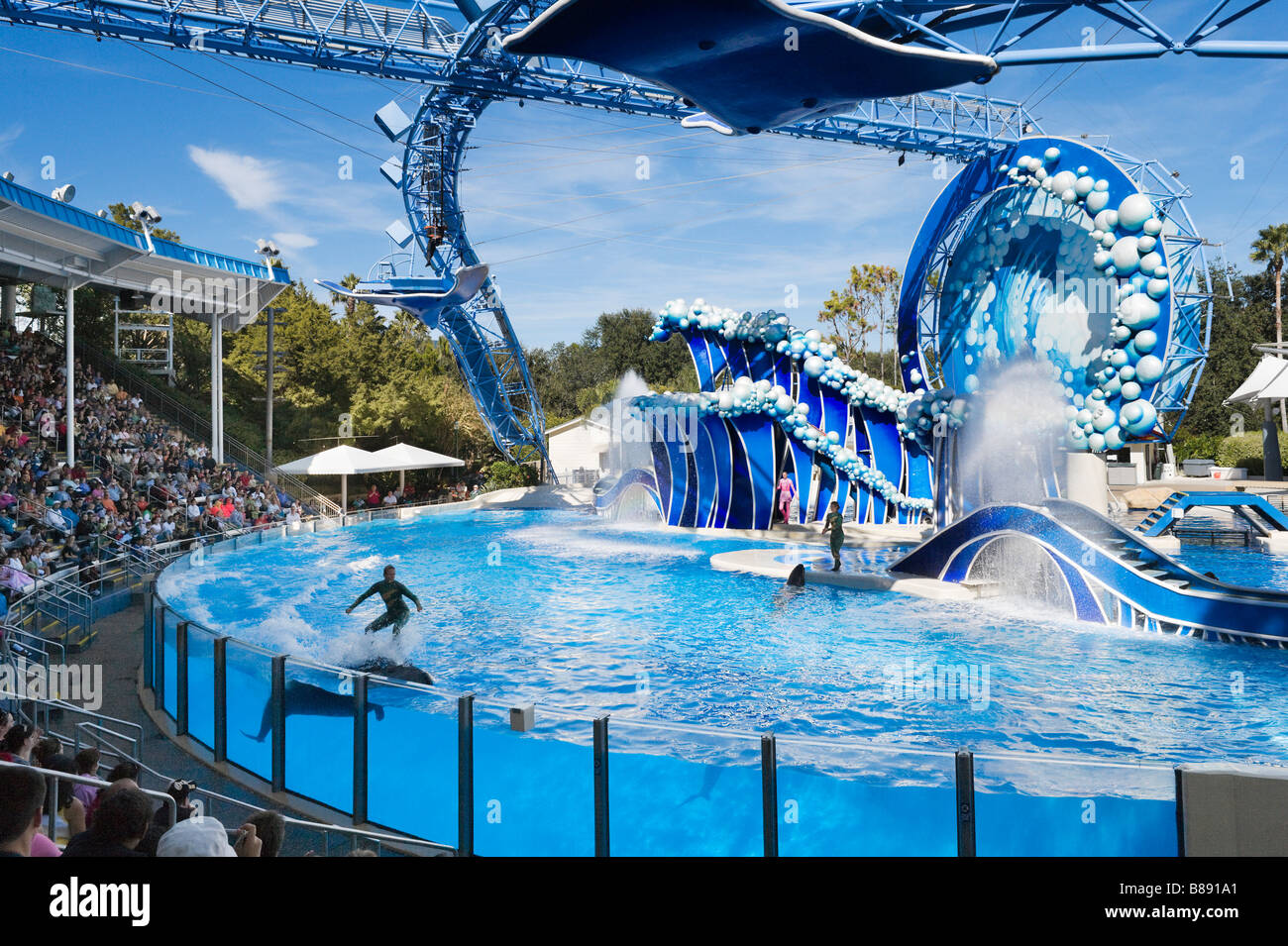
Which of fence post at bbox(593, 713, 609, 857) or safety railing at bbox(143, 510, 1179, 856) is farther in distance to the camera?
fence post at bbox(593, 713, 609, 857)

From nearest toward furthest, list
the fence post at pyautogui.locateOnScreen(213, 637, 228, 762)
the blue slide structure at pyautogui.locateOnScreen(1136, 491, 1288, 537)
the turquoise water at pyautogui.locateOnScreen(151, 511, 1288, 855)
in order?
the turquoise water at pyautogui.locateOnScreen(151, 511, 1288, 855) < the fence post at pyautogui.locateOnScreen(213, 637, 228, 762) < the blue slide structure at pyautogui.locateOnScreen(1136, 491, 1288, 537)

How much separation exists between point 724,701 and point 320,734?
3.66 m

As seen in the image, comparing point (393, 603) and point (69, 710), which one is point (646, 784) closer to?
point (69, 710)

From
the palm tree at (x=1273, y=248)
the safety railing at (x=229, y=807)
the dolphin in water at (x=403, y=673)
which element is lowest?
the safety railing at (x=229, y=807)

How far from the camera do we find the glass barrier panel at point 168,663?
7.17 m

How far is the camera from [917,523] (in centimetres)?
2002

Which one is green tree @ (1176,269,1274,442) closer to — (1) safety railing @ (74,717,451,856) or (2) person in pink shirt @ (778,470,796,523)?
(2) person in pink shirt @ (778,470,796,523)

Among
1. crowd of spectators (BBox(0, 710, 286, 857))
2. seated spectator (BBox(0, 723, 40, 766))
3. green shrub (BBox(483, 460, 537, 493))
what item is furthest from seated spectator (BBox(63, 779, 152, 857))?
green shrub (BBox(483, 460, 537, 493))

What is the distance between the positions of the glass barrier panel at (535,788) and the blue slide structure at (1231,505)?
16580mm

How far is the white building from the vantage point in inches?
1500

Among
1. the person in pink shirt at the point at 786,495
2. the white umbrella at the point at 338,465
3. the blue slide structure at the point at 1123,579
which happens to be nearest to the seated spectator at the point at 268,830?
the blue slide structure at the point at 1123,579

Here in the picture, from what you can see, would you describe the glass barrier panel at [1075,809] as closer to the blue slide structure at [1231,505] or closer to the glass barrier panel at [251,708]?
the glass barrier panel at [251,708]

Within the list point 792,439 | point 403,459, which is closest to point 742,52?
point 792,439

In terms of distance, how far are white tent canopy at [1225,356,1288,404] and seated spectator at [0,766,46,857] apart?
97.6 feet
